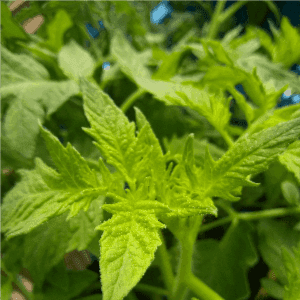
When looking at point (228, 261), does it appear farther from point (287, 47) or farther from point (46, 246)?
point (287, 47)

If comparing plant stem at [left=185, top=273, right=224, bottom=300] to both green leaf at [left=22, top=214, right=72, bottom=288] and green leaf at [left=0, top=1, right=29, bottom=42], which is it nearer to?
green leaf at [left=22, top=214, right=72, bottom=288]

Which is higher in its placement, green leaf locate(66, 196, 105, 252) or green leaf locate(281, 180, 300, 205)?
green leaf locate(66, 196, 105, 252)

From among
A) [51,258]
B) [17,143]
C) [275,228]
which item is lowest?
[275,228]

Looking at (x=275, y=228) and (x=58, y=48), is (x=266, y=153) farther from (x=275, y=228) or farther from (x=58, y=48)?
(x=58, y=48)

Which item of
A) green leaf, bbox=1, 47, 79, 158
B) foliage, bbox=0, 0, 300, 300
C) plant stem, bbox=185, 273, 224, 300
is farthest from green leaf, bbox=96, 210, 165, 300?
green leaf, bbox=1, 47, 79, 158

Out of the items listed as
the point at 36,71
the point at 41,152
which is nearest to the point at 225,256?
the point at 41,152

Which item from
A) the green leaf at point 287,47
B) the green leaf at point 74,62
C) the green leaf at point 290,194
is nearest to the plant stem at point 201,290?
the green leaf at point 290,194

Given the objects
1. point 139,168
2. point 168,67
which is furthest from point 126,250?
point 168,67

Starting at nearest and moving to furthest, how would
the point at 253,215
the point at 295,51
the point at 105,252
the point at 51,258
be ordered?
the point at 105,252
the point at 51,258
the point at 253,215
the point at 295,51
